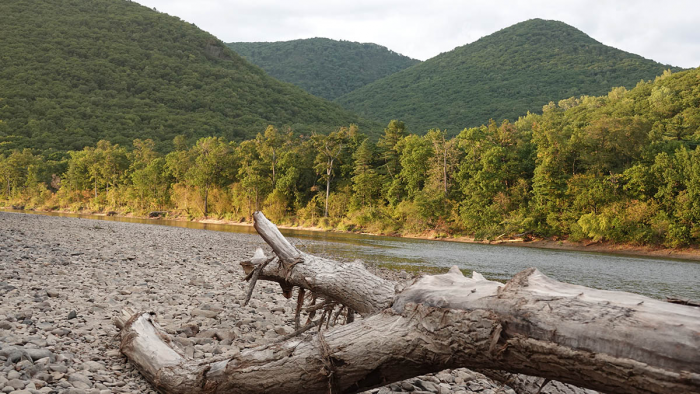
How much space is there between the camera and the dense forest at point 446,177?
3663cm

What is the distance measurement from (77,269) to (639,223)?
125 ft

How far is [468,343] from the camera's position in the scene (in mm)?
2826

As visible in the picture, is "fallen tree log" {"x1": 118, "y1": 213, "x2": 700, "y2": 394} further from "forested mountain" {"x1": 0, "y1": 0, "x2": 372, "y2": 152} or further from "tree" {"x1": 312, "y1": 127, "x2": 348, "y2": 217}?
"forested mountain" {"x1": 0, "y1": 0, "x2": 372, "y2": 152}

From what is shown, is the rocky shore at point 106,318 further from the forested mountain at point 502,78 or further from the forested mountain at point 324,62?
the forested mountain at point 324,62

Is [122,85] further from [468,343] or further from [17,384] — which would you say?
[468,343]

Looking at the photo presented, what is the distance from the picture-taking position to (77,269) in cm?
934

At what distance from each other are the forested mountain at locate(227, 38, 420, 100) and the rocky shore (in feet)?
412

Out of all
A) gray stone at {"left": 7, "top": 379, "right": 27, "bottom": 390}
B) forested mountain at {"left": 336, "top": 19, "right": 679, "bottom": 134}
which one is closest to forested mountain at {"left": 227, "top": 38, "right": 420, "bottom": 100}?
forested mountain at {"left": 336, "top": 19, "right": 679, "bottom": 134}

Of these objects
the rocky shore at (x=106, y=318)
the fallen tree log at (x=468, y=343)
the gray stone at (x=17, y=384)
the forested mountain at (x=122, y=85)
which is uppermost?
the forested mountain at (x=122, y=85)

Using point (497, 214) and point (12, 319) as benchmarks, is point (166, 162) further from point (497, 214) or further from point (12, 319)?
point (12, 319)

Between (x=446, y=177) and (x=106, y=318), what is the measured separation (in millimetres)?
44187

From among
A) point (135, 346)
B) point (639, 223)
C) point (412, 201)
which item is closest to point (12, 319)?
point (135, 346)

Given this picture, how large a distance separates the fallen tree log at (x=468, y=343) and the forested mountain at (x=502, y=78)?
75.5m

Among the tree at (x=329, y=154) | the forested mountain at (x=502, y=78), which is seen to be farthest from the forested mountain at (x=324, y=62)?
the tree at (x=329, y=154)
